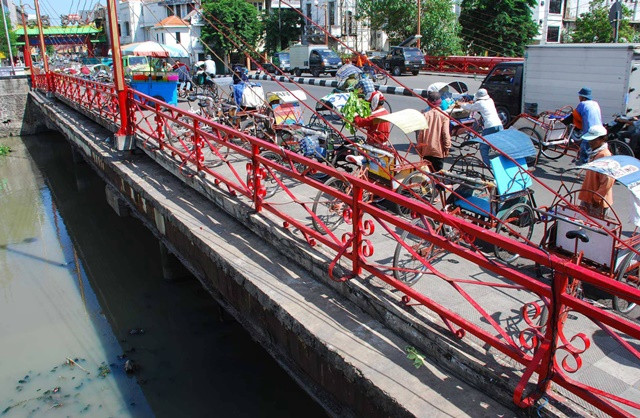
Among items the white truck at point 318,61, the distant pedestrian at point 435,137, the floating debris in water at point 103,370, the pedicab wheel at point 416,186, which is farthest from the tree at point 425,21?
the floating debris in water at point 103,370

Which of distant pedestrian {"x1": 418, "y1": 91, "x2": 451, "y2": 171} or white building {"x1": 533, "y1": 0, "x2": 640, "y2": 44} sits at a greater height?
white building {"x1": 533, "y1": 0, "x2": 640, "y2": 44}

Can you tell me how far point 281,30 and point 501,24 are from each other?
61.8ft

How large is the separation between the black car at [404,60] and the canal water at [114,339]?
20075mm

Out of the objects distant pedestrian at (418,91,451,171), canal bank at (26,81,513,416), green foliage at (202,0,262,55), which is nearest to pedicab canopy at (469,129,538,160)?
distant pedestrian at (418,91,451,171)

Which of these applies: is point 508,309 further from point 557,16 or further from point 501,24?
point 557,16

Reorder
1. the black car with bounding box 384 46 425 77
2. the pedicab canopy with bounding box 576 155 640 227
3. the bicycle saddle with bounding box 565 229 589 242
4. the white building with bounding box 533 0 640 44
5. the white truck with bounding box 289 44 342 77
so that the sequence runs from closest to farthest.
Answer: the bicycle saddle with bounding box 565 229 589 242 → the pedicab canopy with bounding box 576 155 640 227 → the black car with bounding box 384 46 425 77 → the white truck with bounding box 289 44 342 77 → the white building with bounding box 533 0 640 44

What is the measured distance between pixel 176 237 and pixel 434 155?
3.69 metres

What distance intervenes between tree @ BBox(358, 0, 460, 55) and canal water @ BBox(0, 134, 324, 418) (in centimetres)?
2864

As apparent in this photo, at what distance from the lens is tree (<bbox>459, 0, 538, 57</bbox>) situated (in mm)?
34000

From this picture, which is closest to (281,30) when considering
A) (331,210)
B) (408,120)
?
(408,120)

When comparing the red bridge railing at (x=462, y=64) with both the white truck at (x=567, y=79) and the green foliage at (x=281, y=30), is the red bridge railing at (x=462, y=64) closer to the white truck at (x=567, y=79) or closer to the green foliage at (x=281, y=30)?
the white truck at (x=567, y=79)

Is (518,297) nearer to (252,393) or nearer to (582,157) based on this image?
(252,393)

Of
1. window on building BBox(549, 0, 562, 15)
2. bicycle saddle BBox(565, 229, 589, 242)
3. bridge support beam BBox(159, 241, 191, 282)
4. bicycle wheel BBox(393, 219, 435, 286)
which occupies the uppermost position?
window on building BBox(549, 0, 562, 15)

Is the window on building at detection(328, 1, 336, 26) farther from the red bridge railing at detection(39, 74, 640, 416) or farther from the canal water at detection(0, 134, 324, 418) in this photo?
the red bridge railing at detection(39, 74, 640, 416)
